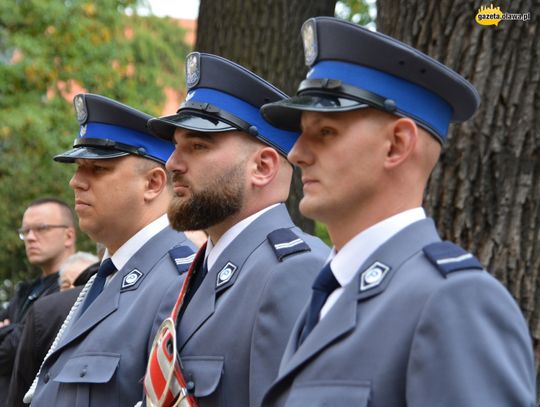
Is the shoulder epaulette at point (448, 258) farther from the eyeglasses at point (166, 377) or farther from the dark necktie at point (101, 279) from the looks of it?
the dark necktie at point (101, 279)

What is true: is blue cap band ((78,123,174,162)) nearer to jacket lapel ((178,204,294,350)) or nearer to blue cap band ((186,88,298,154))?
blue cap band ((186,88,298,154))

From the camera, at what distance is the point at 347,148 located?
280cm

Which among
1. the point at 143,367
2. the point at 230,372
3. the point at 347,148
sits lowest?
the point at 143,367

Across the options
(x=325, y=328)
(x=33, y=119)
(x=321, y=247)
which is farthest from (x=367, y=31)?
(x=33, y=119)

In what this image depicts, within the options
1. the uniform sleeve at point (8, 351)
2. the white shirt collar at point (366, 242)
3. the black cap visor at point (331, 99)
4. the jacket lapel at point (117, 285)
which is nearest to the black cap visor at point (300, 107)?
the black cap visor at point (331, 99)

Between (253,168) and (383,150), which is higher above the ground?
(383,150)

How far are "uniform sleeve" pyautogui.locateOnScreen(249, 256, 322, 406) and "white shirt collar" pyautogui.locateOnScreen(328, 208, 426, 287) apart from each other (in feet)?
1.84

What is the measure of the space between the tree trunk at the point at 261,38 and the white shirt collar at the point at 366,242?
14.5 ft

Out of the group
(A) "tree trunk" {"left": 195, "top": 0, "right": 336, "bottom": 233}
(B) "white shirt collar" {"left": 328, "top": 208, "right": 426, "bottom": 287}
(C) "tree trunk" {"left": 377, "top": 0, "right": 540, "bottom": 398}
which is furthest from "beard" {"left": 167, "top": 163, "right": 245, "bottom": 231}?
(A) "tree trunk" {"left": 195, "top": 0, "right": 336, "bottom": 233}

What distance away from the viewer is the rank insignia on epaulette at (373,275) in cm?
271

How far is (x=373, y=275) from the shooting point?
2727 mm

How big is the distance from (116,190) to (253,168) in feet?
2.88

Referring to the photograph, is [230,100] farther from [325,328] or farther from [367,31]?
[325,328]

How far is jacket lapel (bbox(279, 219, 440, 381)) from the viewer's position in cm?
269
